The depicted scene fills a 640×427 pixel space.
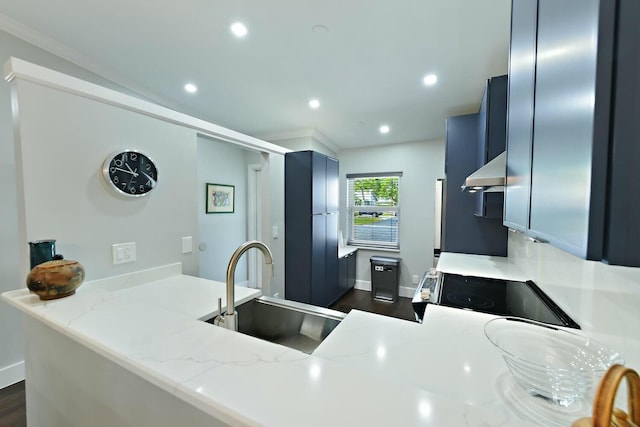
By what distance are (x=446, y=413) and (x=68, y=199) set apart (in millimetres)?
2065

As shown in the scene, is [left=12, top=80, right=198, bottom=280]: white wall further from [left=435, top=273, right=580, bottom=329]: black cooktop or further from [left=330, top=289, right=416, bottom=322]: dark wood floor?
[left=330, top=289, right=416, bottom=322]: dark wood floor

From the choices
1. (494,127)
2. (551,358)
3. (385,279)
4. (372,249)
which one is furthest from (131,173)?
(372,249)

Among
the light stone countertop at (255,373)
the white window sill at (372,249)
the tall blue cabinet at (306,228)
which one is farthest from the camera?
the white window sill at (372,249)

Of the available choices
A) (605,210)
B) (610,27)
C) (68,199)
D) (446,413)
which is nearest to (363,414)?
(446,413)

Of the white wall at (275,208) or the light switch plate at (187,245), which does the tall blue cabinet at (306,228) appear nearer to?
the white wall at (275,208)

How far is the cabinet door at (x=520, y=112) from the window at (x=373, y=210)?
3331 mm

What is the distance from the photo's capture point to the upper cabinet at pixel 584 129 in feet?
1.40

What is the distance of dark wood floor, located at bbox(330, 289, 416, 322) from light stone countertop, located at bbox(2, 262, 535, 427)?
2775mm

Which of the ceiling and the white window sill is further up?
the ceiling

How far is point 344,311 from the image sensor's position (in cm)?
377

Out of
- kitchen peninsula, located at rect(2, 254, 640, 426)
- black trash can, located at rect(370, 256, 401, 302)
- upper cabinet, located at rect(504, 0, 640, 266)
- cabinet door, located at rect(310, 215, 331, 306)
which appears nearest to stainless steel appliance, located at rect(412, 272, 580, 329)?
kitchen peninsula, located at rect(2, 254, 640, 426)

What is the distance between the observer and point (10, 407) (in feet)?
6.30

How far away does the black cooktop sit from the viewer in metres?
1.31

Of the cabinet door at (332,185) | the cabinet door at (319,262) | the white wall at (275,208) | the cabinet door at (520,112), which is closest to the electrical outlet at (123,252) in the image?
the white wall at (275,208)
